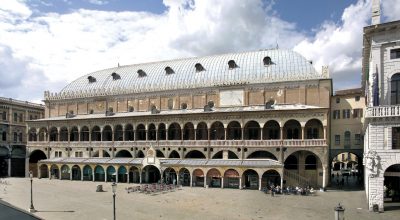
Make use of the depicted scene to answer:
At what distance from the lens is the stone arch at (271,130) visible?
55.5 m

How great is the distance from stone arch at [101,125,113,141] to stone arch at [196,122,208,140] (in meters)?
18.0

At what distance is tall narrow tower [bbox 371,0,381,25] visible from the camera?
107ft

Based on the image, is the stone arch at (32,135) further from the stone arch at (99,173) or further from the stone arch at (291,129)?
the stone arch at (291,129)

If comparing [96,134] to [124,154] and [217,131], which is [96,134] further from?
[217,131]

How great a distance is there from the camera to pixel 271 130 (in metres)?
56.0

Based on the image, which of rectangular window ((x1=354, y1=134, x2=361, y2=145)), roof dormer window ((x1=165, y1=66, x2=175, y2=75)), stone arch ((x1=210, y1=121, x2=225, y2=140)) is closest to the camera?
rectangular window ((x1=354, y1=134, x2=361, y2=145))

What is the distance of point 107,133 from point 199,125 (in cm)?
2022

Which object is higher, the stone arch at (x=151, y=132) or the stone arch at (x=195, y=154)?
the stone arch at (x=151, y=132)

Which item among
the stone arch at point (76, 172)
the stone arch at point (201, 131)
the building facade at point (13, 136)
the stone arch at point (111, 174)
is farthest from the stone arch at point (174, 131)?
the building facade at point (13, 136)

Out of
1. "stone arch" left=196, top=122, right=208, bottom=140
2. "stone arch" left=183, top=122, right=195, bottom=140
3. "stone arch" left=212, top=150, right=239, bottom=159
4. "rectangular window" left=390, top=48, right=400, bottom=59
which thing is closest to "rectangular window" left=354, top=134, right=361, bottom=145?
"stone arch" left=212, top=150, right=239, bottom=159

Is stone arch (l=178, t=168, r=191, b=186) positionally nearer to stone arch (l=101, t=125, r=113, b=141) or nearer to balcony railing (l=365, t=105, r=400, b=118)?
stone arch (l=101, t=125, r=113, b=141)

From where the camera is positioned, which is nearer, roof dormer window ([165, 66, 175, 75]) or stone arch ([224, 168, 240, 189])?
stone arch ([224, 168, 240, 189])

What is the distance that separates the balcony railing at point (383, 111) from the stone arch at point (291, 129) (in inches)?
918

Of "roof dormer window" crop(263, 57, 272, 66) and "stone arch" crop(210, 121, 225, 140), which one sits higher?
"roof dormer window" crop(263, 57, 272, 66)
